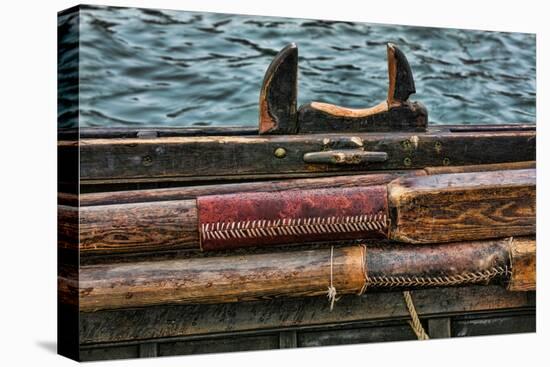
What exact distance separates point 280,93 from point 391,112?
2.33ft

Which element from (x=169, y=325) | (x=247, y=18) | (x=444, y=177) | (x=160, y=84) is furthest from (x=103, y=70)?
(x=444, y=177)

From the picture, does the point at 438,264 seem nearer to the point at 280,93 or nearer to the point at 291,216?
the point at 291,216

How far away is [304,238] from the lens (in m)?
6.69

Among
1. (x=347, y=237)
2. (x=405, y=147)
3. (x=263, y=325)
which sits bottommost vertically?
(x=263, y=325)

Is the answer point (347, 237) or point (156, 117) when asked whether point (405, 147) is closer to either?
point (347, 237)

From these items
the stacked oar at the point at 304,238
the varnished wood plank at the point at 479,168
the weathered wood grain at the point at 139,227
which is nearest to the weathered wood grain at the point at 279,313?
the stacked oar at the point at 304,238

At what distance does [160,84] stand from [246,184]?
737 millimetres

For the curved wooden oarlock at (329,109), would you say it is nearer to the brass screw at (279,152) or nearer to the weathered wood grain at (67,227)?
the brass screw at (279,152)

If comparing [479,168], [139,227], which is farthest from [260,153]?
[479,168]

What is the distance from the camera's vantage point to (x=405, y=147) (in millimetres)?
7012

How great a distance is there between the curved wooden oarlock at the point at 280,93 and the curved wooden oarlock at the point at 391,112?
0.17 metres

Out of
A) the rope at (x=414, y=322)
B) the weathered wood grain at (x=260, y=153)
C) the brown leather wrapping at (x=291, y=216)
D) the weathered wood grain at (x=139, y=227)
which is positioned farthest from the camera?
the rope at (x=414, y=322)

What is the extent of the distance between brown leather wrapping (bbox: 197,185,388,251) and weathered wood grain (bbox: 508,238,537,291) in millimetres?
894

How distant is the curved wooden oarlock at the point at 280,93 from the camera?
678cm
